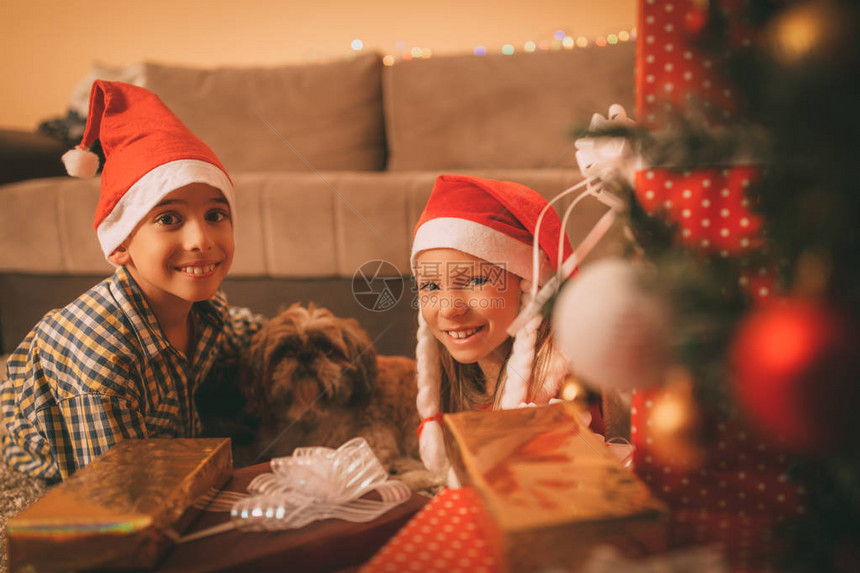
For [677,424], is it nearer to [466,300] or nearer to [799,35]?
[799,35]

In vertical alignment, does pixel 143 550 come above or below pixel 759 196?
below

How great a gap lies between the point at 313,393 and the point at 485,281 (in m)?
0.52

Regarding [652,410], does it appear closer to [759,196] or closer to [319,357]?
[759,196]

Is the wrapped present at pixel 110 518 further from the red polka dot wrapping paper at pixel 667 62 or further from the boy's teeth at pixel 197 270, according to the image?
the red polka dot wrapping paper at pixel 667 62

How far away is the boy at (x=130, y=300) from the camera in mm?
1019

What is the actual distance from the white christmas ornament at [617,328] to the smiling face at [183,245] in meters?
0.77

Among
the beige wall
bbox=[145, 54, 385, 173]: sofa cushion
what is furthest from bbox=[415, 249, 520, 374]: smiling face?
the beige wall

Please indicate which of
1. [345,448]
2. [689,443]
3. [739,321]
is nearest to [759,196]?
[739,321]

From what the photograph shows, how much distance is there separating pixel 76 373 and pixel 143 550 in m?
0.57

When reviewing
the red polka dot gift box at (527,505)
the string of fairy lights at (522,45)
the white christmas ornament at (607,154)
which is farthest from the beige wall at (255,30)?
the red polka dot gift box at (527,505)

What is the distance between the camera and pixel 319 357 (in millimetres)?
1332

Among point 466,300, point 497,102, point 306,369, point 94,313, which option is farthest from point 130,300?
point 497,102

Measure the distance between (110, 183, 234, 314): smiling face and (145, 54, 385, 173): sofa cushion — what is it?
0.92 m

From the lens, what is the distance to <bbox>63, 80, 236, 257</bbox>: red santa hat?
102 cm
